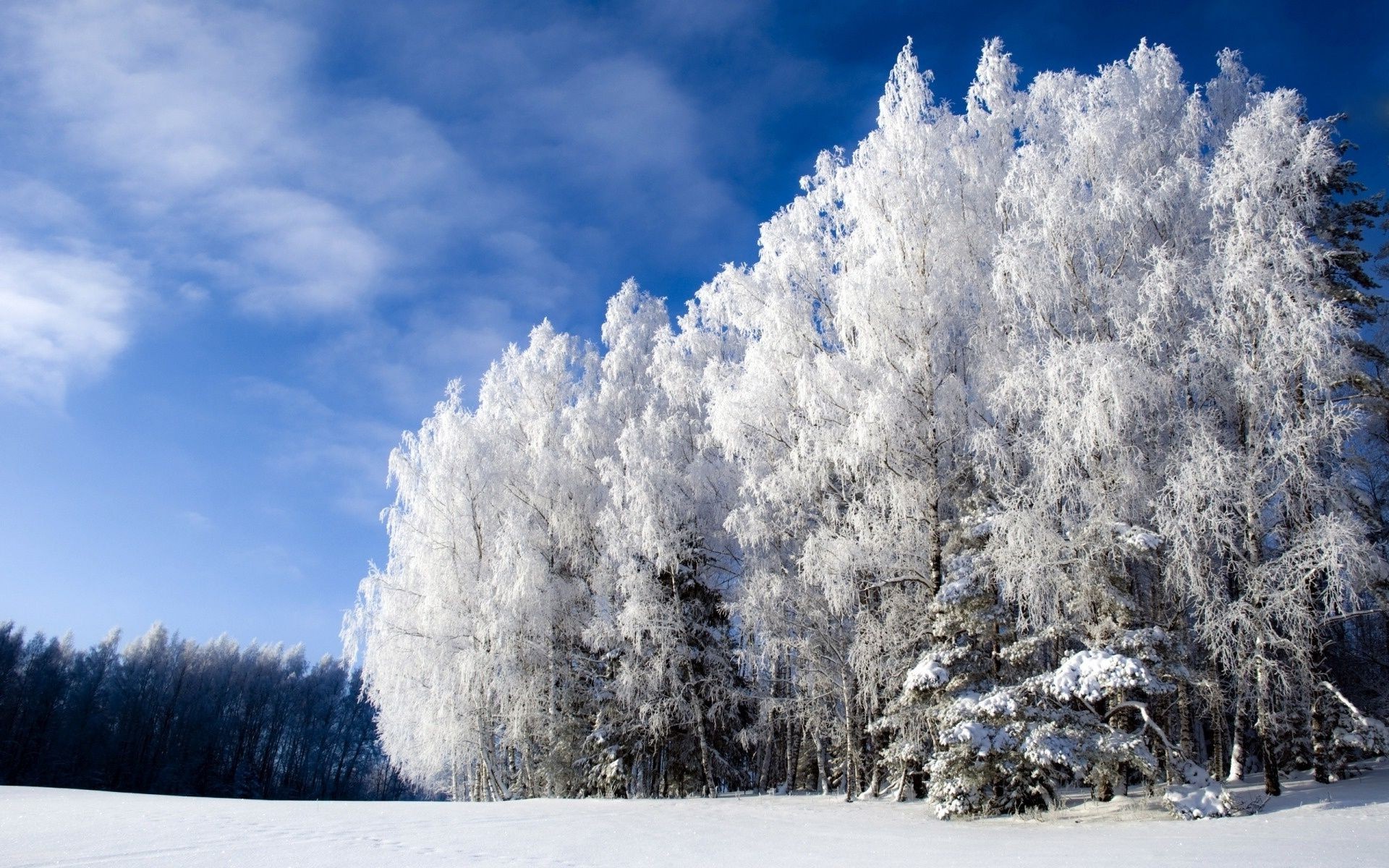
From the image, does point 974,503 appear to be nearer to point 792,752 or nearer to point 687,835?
point 687,835

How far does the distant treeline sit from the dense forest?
39.7 meters

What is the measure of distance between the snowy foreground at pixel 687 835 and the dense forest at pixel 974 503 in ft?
2.86

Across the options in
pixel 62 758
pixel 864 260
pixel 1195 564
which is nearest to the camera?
pixel 1195 564

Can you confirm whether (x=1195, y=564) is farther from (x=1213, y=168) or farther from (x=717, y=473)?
(x=717, y=473)

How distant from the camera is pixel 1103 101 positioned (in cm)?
1371

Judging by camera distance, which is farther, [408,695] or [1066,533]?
[408,695]


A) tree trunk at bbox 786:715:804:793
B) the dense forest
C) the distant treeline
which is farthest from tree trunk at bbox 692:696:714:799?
the distant treeline

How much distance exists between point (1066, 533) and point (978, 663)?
229cm

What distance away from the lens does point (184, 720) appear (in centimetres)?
5219

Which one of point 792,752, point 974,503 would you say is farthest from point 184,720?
point 974,503

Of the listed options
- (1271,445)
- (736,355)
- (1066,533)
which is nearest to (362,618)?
(736,355)

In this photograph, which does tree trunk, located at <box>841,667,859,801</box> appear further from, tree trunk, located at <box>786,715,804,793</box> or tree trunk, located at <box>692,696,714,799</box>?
tree trunk, located at <box>786,715,804,793</box>

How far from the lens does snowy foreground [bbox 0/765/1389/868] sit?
652cm

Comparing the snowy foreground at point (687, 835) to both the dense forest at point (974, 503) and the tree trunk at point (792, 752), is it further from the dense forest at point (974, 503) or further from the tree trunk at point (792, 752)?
the tree trunk at point (792, 752)
